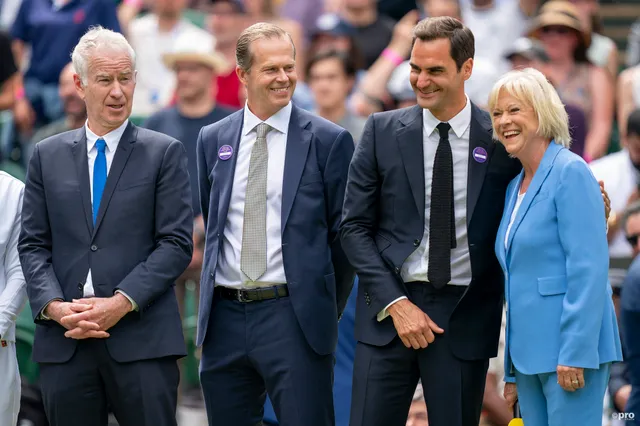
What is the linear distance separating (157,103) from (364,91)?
5.93 feet

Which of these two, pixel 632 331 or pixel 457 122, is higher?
pixel 457 122

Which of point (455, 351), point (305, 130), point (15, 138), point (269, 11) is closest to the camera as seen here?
point (455, 351)

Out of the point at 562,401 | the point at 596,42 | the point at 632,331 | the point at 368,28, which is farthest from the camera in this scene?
the point at 368,28

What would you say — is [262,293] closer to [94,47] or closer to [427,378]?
[427,378]

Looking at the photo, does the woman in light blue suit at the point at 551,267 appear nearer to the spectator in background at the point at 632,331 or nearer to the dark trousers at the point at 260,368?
the dark trousers at the point at 260,368

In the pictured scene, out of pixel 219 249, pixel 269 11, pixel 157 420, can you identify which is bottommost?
pixel 157 420

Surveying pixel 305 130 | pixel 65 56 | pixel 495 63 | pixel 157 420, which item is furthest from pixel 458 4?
pixel 157 420

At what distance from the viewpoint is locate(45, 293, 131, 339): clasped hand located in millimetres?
5559

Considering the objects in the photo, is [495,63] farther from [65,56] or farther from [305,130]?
[305,130]

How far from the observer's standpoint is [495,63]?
35.4 ft

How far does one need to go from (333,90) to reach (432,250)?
181 inches

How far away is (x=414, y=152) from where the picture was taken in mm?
5746

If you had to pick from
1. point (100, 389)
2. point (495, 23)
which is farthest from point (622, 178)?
point (100, 389)

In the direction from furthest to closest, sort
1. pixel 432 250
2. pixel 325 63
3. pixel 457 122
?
pixel 325 63, pixel 457 122, pixel 432 250
